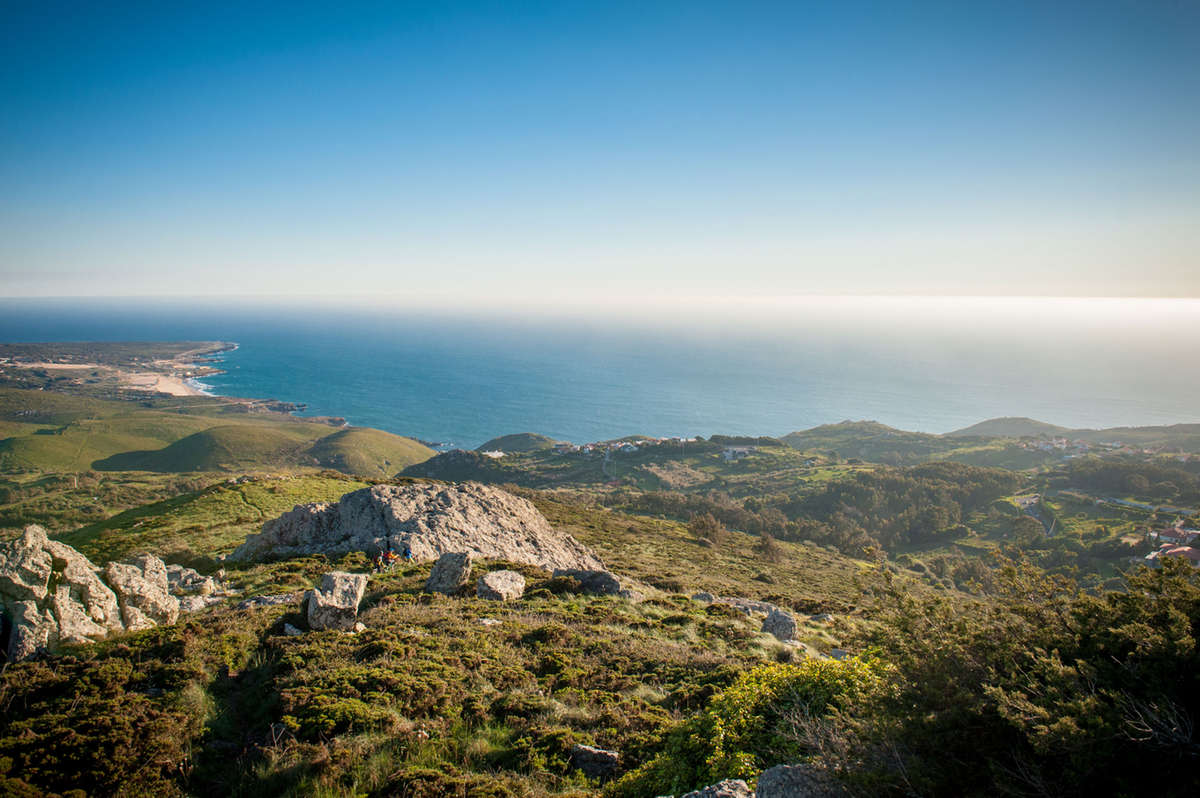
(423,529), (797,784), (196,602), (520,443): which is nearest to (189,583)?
(196,602)

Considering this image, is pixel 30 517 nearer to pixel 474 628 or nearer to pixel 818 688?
pixel 474 628

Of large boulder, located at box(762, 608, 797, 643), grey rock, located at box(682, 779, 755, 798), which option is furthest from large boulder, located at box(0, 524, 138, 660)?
large boulder, located at box(762, 608, 797, 643)

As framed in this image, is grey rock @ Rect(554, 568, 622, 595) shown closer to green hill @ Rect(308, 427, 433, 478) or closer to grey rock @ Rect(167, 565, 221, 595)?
grey rock @ Rect(167, 565, 221, 595)

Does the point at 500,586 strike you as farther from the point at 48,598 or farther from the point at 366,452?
the point at 366,452

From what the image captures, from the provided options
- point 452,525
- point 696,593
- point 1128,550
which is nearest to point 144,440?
point 452,525

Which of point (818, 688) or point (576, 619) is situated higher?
point (818, 688)

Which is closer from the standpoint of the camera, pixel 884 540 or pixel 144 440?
pixel 884 540
